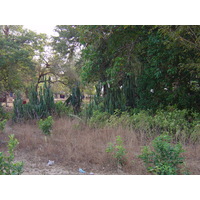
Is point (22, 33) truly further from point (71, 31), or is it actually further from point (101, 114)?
point (101, 114)

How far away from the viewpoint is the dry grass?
11.7ft

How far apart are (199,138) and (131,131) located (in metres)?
1.53

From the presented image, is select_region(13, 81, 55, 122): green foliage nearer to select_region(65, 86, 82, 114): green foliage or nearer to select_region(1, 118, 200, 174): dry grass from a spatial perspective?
select_region(65, 86, 82, 114): green foliage

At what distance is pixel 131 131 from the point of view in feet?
16.3

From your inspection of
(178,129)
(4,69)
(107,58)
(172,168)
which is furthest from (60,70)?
(172,168)

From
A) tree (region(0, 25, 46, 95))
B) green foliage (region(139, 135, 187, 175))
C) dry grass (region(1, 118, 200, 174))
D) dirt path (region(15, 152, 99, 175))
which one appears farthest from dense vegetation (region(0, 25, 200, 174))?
tree (region(0, 25, 46, 95))

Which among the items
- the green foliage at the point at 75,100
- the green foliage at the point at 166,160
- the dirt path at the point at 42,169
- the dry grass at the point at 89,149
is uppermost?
the green foliage at the point at 75,100

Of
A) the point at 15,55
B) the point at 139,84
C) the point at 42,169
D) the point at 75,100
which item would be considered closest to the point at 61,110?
the point at 75,100

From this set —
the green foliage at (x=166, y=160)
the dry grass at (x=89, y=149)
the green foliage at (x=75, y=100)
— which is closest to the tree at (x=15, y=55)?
the green foliage at (x=75, y=100)

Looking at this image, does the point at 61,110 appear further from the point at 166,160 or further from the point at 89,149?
the point at 166,160

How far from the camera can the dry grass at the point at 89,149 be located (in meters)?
3.56

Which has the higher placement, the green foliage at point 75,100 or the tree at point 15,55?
the tree at point 15,55

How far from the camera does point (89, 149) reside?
4.20m

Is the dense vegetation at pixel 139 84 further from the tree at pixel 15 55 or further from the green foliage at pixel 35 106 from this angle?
the tree at pixel 15 55
